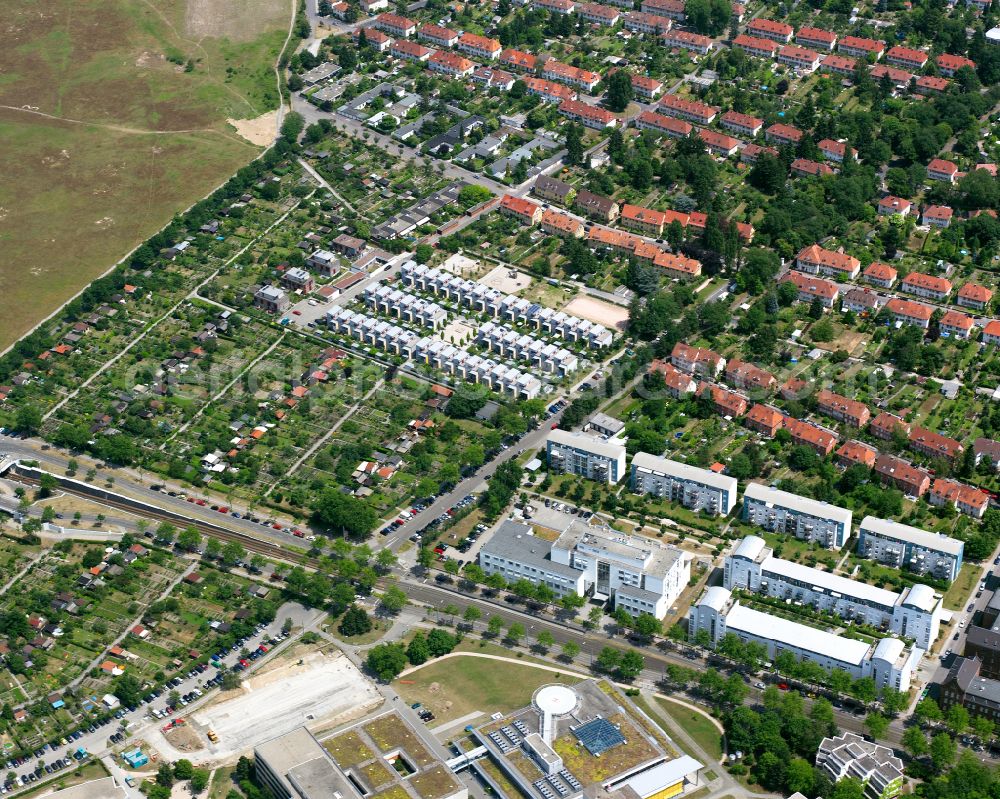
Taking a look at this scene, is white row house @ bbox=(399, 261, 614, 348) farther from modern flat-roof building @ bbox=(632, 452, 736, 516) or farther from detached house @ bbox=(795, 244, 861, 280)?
detached house @ bbox=(795, 244, 861, 280)

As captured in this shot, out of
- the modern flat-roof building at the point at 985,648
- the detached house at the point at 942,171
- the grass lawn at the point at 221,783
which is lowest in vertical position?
the grass lawn at the point at 221,783

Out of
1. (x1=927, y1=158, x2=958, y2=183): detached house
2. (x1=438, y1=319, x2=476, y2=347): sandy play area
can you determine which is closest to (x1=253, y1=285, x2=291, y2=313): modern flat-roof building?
(x1=438, y1=319, x2=476, y2=347): sandy play area

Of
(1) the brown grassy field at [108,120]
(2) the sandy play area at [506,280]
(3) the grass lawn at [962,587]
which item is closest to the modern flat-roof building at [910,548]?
(3) the grass lawn at [962,587]

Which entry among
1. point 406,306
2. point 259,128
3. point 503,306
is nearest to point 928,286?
point 503,306

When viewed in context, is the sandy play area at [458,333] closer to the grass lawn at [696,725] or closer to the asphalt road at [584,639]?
the asphalt road at [584,639]

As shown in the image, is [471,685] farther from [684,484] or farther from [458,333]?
[458,333]

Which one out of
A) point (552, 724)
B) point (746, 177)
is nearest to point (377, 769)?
point (552, 724)
